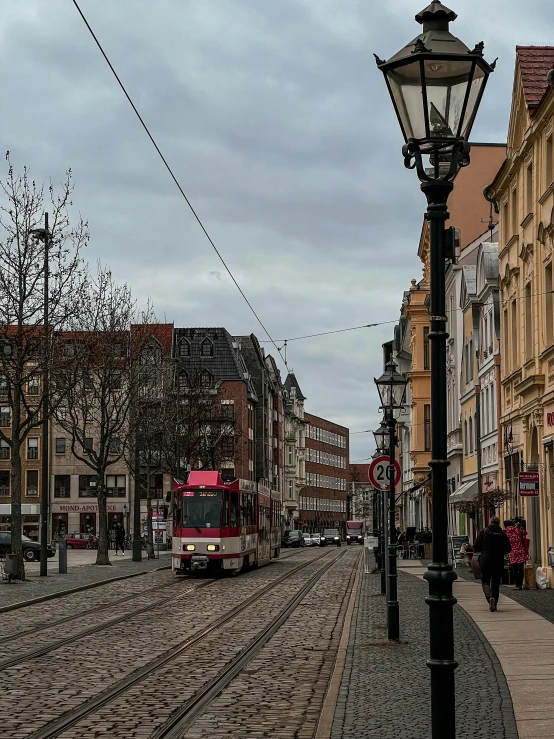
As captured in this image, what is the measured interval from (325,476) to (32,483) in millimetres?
71106

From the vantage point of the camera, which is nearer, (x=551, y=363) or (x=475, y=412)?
(x=551, y=363)

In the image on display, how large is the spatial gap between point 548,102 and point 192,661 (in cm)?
1739

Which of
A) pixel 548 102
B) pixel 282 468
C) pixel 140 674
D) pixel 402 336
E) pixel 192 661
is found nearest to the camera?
pixel 140 674

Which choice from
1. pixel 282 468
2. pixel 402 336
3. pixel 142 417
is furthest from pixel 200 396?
pixel 282 468

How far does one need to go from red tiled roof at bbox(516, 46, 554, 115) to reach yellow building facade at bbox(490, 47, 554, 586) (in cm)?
3

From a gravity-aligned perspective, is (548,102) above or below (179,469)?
above

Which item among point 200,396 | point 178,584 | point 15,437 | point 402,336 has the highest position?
point 402,336

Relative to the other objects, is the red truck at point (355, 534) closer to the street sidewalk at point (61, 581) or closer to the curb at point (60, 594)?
the street sidewalk at point (61, 581)

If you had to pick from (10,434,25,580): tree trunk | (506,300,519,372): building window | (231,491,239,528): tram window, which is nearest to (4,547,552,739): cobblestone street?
(10,434,25,580): tree trunk

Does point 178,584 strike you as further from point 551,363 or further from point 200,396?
point 200,396

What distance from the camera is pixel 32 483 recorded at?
9519 cm

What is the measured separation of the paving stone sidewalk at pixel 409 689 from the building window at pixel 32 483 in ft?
258

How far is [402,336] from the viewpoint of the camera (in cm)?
8500

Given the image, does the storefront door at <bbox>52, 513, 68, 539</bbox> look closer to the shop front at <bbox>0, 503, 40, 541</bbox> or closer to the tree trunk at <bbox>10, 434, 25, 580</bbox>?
the shop front at <bbox>0, 503, 40, 541</bbox>
